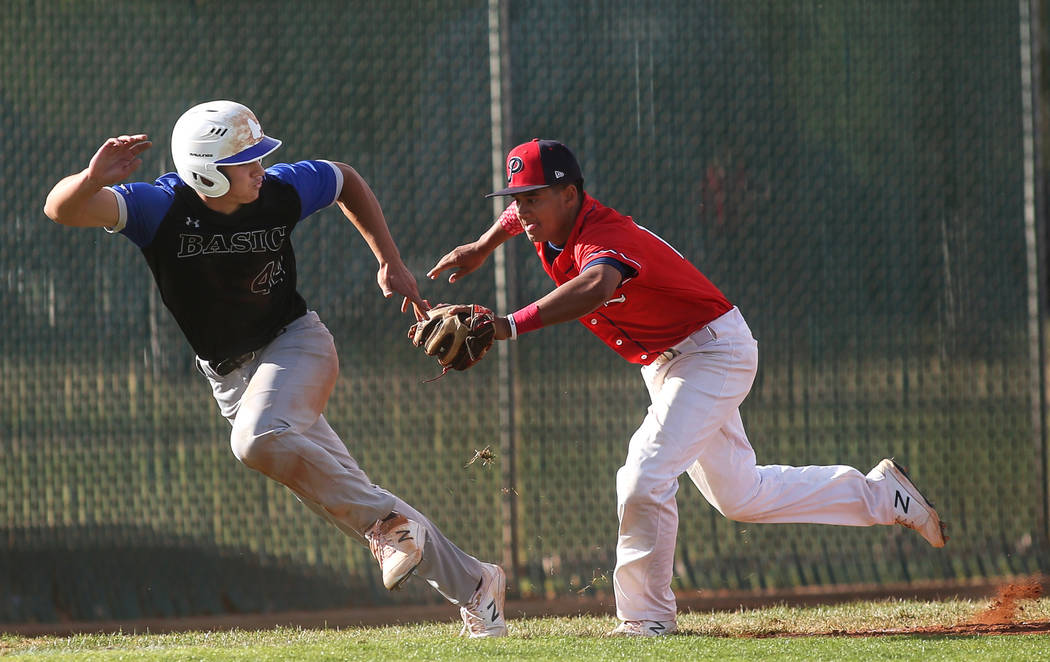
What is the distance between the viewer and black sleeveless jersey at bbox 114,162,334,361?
409 cm

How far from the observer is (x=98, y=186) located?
148 inches

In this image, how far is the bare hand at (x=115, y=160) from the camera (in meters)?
3.75

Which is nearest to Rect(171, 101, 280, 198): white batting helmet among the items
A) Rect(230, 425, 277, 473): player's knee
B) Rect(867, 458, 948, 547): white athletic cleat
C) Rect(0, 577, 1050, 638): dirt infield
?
Rect(230, 425, 277, 473): player's knee

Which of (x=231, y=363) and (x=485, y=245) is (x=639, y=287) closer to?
(x=485, y=245)

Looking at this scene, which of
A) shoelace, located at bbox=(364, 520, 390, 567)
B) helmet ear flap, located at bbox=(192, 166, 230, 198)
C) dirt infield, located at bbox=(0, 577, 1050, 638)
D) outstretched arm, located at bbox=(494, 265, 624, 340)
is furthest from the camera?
dirt infield, located at bbox=(0, 577, 1050, 638)

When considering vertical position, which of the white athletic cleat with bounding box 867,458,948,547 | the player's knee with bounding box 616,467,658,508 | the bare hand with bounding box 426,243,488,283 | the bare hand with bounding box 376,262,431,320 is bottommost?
the white athletic cleat with bounding box 867,458,948,547

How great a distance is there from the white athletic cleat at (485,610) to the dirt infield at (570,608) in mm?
1150

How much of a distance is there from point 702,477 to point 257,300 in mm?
1843

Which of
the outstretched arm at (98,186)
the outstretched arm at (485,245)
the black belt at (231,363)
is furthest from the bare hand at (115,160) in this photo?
the outstretched arm at (485,245)

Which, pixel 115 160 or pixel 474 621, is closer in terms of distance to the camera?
pixel 115 160

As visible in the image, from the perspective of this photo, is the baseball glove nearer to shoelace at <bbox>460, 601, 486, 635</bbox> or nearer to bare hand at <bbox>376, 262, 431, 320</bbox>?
bare hand at <bbox>376, 262, 431, 320</bbox>

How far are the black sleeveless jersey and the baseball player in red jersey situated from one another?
2.45ft

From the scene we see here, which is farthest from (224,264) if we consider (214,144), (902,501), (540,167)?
(902,501)

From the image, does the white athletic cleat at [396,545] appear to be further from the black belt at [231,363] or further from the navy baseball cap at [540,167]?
the navy baseball cap at [540,167]
